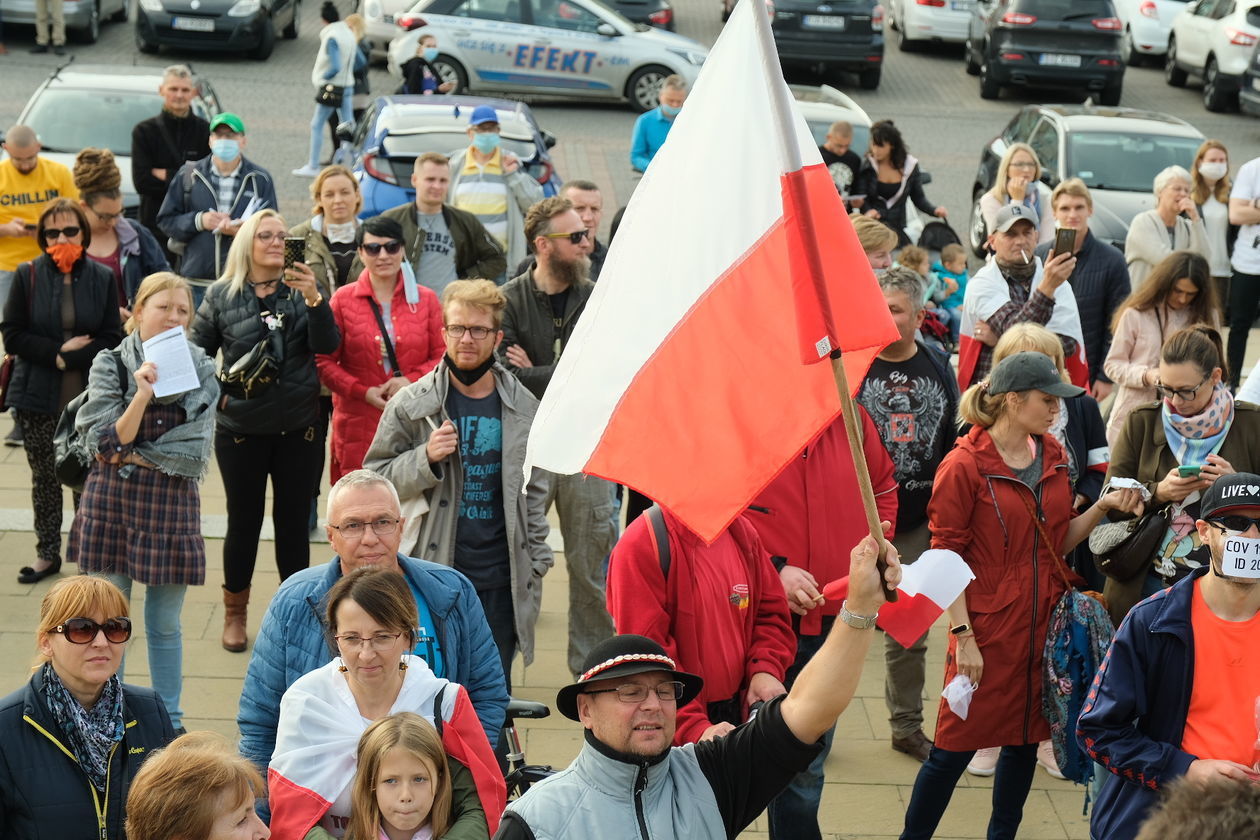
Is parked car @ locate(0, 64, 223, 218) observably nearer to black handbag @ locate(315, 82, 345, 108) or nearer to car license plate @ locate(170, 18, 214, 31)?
black handbag @ locate(315, 82, 345, 108)

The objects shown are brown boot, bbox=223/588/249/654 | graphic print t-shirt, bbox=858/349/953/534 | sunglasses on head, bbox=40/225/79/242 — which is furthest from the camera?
sunglasses on head, bbox=40/225/79/242

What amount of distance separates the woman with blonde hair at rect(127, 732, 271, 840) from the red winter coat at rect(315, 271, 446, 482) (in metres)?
4.03

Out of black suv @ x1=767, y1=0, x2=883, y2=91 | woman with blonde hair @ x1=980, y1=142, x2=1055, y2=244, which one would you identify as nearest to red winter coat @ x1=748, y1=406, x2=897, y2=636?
woman with blonde hair @ x1=980, y1=142, x2=1055, y2=244

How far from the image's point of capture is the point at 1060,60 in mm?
24969

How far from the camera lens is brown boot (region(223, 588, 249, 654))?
8.09 metres

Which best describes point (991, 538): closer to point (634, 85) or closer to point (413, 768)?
point (413, 768)

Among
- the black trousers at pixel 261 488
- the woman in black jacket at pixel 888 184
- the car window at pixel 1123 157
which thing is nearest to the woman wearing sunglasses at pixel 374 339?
the black trousers at pixel 261 488

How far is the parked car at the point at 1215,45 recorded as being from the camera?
81.1ft

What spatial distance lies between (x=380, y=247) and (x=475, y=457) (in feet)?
5.90

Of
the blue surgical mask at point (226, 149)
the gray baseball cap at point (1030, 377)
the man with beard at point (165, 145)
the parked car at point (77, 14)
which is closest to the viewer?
the gray baseball cap at point (1030, 377)

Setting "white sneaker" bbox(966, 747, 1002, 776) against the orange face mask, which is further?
the orange face mask

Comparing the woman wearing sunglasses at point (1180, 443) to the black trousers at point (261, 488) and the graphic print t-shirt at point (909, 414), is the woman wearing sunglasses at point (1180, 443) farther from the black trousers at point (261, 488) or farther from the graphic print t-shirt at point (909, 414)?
the black trousers at point (261, 488)

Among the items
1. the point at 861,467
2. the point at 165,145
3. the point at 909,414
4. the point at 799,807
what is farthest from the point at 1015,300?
the point at 165,145

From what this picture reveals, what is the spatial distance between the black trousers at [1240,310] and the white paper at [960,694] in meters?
7.11
